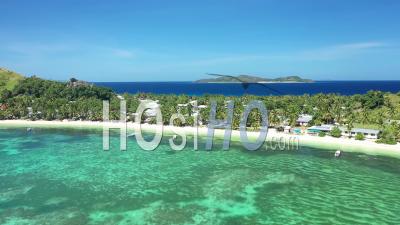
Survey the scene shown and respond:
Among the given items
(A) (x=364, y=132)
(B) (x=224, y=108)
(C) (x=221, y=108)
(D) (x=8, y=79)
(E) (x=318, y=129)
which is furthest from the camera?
(D) (x=8, y=79)

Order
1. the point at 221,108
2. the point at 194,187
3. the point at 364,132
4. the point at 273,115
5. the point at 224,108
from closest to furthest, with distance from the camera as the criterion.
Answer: the point at 194,187 < the point at 364,132 < the point at 273,115 < the point at 221,108 < the point at 224,108

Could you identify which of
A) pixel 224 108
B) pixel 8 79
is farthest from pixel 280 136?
pixel 8 79

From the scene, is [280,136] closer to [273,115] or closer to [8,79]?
[273,115]

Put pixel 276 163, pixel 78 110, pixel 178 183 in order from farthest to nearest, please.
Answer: pixel 78 110 → pixel 276 163 → pixel 178 183

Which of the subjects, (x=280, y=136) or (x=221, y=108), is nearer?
(x=280, y=136)

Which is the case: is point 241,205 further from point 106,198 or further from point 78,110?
point 78,110

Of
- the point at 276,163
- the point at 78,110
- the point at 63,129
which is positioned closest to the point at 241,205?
the point at 276,163

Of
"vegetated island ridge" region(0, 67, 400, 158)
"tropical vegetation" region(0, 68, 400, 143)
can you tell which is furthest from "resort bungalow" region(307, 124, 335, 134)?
"tropical vegetation" region(0, 68, 400, 143)
